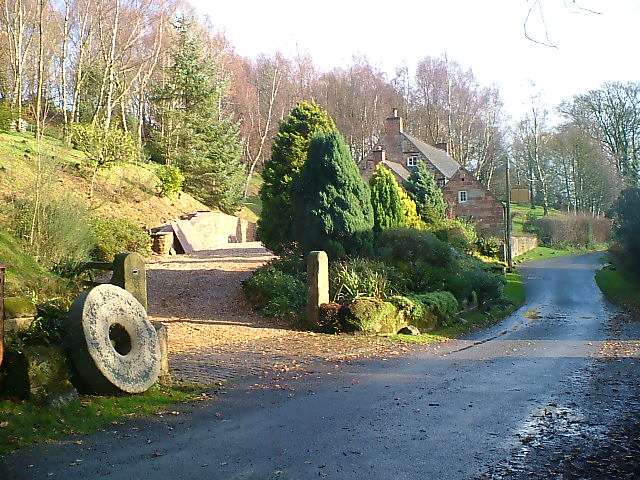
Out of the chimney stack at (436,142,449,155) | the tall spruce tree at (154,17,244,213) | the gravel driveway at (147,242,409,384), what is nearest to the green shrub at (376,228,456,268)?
the gravel driveway at (147,242,409,384)

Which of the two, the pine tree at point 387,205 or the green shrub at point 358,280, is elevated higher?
the pine tree at point 387,205

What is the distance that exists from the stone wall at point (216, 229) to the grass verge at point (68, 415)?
2014 centimetres

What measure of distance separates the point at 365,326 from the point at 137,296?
5859 millimetres

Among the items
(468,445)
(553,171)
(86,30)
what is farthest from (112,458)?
(553,171)

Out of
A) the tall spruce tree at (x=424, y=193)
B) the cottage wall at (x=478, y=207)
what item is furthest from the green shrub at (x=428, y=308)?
the cottage wall at (x=478, y=207)

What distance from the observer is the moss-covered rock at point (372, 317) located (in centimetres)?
1375

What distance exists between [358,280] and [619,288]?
659 inches

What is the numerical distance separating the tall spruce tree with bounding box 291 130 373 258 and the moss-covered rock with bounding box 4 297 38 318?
32.3ft

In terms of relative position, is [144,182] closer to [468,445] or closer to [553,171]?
[468,445]

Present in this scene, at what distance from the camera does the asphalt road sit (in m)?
5.18

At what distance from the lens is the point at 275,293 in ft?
50.8

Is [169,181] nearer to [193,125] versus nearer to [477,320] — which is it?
[193,125]

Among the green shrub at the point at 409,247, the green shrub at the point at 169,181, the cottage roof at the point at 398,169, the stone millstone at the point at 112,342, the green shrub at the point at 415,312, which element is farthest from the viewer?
the cottage roof at the point at 398,169

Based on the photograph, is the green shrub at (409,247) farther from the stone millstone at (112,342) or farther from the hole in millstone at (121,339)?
the hole in millstone at (121,339)
